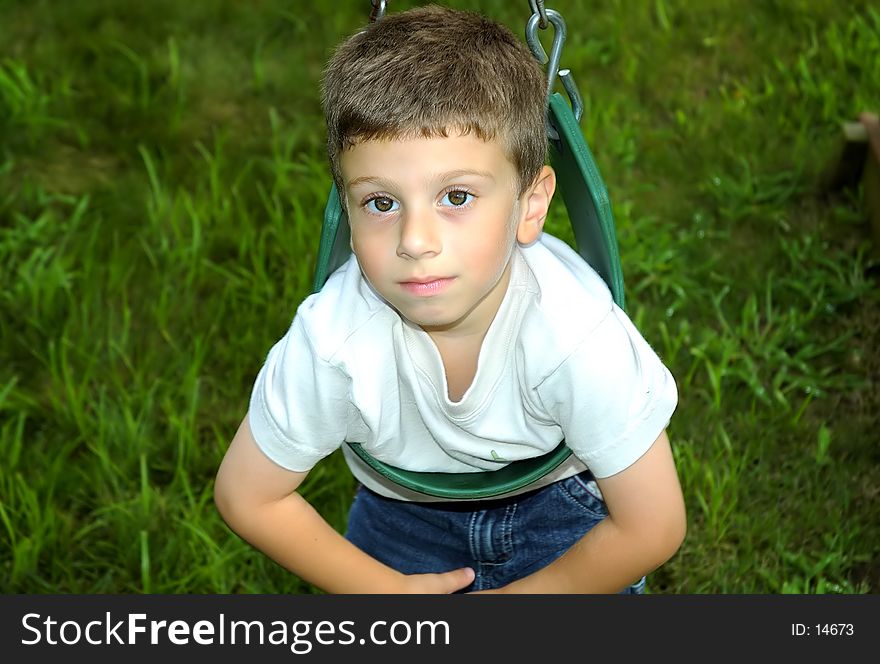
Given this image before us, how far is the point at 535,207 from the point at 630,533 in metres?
0.55

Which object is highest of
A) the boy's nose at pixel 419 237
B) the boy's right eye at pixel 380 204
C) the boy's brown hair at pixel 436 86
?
the boy's brown hair at pixel 436 86

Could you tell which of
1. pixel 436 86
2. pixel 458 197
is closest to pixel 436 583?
pixel 458 197

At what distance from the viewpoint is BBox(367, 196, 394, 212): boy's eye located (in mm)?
1933

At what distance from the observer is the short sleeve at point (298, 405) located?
2.07 metres

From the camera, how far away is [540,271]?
84.4 inches

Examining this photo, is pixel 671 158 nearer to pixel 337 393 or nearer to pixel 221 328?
pixel 221 328

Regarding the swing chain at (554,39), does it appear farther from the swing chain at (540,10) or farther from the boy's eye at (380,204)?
the boy's eye at (380,204)

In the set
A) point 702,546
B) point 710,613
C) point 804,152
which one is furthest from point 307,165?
point 710,613

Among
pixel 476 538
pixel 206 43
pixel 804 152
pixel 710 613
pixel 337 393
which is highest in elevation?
pixel 206 43

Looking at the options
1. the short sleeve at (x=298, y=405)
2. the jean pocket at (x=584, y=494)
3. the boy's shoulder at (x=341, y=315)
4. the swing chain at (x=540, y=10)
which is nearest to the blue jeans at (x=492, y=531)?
the jean pocket at (x=584, y=494)

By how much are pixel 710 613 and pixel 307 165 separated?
6.53 feet

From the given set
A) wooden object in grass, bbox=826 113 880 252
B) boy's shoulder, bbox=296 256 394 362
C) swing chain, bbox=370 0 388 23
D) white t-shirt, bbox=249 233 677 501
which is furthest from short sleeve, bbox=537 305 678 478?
wooden object in grass, bbox=826 113 880 252

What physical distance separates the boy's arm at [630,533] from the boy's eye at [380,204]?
1.83 ft

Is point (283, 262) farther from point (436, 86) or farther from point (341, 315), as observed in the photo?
point (436, 86)
